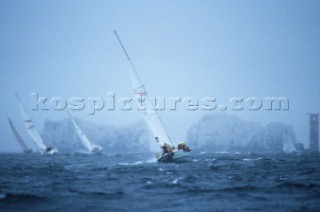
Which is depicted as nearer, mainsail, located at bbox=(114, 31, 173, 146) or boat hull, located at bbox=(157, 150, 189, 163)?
boat hull, located at bbox=(157, 150, 189, 163)

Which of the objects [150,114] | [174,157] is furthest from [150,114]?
[174,157]

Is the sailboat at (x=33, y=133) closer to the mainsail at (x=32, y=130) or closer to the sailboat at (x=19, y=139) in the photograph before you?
the mainsail at (x=32, y=130)

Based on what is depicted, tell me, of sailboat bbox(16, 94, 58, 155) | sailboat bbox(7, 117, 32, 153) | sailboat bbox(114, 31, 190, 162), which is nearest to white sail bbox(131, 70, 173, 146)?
sailboat bbox(114, 31, 190, 162)

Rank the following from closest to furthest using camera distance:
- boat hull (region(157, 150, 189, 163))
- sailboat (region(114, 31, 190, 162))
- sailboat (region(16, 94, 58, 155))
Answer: boat hull (region(157, 150, 189, 163)) → sailboat (region(114, 31, 190, 162)) → sailboat (region(16, 94, 58, 155))

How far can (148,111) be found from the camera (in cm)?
4006

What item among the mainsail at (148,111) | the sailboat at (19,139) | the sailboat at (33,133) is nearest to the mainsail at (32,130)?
the sailboat at (33,133)

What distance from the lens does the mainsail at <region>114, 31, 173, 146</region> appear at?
39.5 m

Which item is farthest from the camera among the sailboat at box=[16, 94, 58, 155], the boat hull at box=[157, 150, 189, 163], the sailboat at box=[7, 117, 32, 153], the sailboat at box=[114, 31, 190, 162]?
the sailboat at box=[7, 117, 32, 153]

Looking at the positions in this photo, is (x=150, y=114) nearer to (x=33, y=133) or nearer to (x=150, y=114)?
(x=150, y=114)

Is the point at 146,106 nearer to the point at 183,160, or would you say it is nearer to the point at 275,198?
the point at 183,160

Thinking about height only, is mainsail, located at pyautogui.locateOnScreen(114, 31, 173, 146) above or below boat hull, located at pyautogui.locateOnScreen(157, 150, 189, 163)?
above

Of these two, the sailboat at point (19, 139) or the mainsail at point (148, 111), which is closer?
the mainsail at point (148, 111)

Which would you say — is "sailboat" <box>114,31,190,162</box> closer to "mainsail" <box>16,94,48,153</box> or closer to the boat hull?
the boat hull

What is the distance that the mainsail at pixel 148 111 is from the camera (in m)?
39.5
